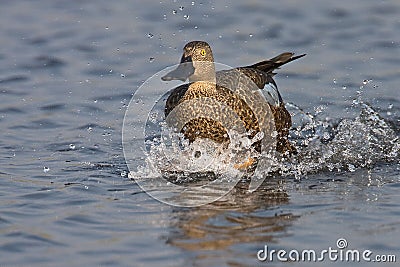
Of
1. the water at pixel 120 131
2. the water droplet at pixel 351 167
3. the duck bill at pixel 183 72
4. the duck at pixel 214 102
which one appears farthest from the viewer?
the water droplet at pixel 351 167

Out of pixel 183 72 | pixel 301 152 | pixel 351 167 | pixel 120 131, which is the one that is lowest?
pixel 351 167

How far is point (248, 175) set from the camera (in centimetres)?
597

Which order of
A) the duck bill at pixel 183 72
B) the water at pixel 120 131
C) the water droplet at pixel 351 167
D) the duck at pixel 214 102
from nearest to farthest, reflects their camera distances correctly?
the water at pixel 120 131, the duck bill at pixel 183 72, the duck at pixel 214 102, the water droplet at pixel 351 167

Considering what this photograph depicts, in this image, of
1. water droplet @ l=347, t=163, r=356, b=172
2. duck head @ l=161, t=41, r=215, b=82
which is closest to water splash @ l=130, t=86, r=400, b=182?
water droplet @ l=347, t=163, r=356, b=172

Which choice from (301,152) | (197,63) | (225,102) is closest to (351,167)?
(301,152)

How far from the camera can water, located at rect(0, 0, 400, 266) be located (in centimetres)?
467

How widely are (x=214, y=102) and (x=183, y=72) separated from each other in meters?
0.30

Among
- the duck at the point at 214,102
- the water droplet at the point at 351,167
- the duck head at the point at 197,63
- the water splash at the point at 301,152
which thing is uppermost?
the duck head at the point at 197,63

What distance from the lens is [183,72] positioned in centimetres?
585

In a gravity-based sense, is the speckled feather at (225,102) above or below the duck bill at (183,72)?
below

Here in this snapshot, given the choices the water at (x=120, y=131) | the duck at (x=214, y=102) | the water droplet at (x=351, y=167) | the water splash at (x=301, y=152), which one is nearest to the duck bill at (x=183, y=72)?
the duck at (x=214, y=102)

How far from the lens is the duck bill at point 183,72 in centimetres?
577

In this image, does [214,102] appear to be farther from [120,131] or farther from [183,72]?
[120,131]

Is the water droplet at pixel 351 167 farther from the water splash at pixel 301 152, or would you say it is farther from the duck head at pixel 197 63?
the duck head at pixel 197 63
